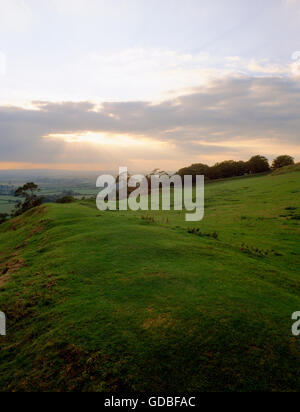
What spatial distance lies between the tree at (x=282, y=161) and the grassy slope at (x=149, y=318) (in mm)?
71581

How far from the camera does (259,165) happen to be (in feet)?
→ 259

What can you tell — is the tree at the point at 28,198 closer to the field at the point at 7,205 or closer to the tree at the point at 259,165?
the field at the point at 7,205

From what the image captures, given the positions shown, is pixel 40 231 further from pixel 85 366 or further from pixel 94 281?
pixel 85 366

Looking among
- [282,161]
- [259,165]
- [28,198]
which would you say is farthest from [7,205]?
[282,161]

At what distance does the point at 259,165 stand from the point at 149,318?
8161 centimetres

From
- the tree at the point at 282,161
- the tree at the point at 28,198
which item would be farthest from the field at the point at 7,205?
the tree at the point at 282,161

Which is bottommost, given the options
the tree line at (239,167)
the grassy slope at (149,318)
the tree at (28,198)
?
the grassy slope at (149,318)

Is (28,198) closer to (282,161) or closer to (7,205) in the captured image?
(7,205)

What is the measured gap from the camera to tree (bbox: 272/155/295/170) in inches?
3000

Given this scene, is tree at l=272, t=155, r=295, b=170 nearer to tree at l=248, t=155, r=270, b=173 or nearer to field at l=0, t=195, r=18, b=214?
tree at l=248, t=155, r=270, b=173

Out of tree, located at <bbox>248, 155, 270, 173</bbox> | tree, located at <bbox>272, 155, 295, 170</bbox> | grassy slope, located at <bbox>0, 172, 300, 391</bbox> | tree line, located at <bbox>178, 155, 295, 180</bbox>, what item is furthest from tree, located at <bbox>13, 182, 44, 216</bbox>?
tree, located at <bbox>272, 155, 295, 170</bbox>

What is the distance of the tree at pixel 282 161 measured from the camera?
76.2 metres

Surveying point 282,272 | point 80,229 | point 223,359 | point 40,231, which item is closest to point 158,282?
point 223,359

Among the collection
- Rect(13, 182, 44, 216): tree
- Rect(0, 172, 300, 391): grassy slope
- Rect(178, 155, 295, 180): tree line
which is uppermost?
Rect(178, 155, 295, 180): tree line
